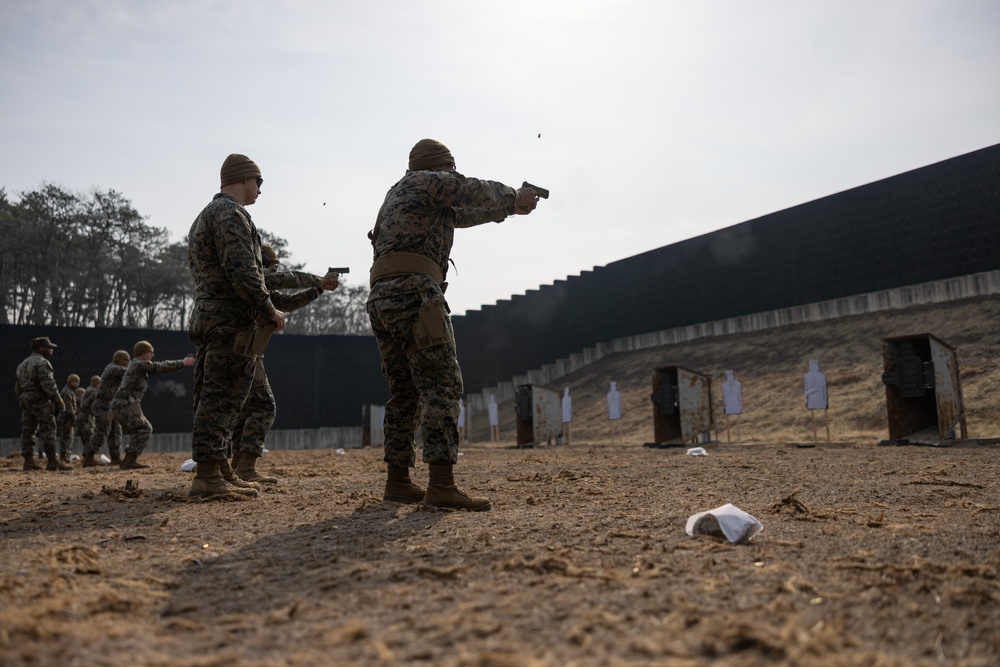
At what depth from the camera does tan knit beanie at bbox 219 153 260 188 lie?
545 centimetres

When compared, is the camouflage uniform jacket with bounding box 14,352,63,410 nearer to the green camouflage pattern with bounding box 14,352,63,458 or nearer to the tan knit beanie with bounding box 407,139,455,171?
the green camouflage pattern with bounding box 14,352,63,458

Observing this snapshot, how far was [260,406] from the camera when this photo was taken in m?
6.50

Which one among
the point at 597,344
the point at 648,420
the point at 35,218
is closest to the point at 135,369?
the point at 648,420

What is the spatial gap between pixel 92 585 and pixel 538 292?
2797 centimetres

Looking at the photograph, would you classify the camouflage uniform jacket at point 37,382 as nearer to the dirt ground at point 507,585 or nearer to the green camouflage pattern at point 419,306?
the dirt ground at point 507,585

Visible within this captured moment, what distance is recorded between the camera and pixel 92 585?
2424 millimetres

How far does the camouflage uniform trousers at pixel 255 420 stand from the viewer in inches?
251

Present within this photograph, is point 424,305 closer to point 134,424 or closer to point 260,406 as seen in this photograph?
point 260,406

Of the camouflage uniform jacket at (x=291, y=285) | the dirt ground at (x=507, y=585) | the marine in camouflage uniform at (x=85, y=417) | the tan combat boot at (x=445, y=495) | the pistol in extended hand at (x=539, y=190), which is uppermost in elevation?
the pistol in extended hand at (x=539, y=190)

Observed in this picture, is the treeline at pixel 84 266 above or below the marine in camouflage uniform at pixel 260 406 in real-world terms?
above

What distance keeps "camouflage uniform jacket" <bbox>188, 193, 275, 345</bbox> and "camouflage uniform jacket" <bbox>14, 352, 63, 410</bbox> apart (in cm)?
736

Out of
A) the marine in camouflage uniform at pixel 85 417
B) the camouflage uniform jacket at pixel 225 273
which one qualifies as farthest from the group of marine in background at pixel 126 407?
the camouflage uniform jacket at pixel 225 273

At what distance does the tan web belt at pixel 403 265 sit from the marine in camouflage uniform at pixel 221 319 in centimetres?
114

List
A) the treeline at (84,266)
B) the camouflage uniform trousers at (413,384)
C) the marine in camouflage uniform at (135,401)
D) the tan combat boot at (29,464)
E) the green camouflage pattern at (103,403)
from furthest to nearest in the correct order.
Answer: the treeline at (84,266), the green camouflage pattern at (103,403), the tan combat boot at (29,464), the marine in camouflage uniform at (135,401), the camouflage uniform trousers at (413,384)
